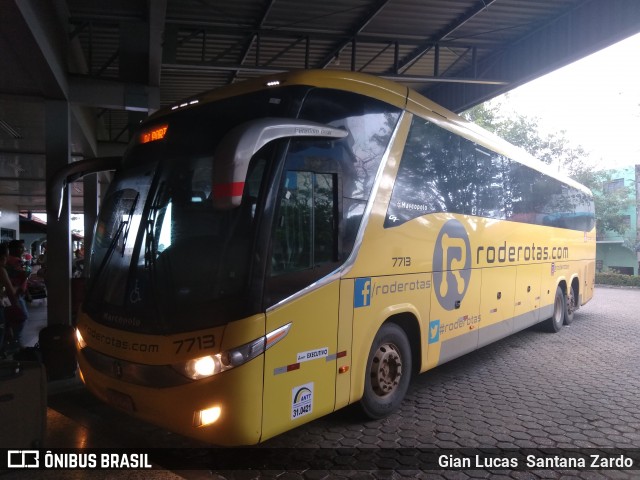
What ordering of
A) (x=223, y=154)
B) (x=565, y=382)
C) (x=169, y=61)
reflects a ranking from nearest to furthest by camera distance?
1. (x=223, y=154)
2. (x=565, y=382)
3. (x=169, y=61)

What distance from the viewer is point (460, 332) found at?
610 cm

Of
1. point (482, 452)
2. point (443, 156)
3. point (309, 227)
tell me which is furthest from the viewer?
point (443, 156)

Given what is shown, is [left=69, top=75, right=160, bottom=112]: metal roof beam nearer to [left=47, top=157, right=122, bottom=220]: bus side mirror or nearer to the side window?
[left=47, top=157, right=122, bottom=220]: bus side mirror

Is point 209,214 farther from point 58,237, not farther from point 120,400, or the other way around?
point 58,237

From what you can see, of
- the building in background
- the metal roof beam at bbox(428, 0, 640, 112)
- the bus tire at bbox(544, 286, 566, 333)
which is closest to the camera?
the metal roof beam at bbox(428, 0, 640, 112)

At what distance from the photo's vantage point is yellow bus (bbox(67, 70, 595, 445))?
3328 mm

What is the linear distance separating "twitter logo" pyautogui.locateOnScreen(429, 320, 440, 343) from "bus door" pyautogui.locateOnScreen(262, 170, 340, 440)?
72.2 inches

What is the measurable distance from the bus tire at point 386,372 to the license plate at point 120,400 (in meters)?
2.14

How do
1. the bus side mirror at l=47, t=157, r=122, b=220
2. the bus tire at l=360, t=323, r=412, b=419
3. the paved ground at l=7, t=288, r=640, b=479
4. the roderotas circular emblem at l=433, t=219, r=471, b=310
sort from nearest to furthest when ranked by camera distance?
the paved ground at l=7, t=288, r=640, b=479 < the bus side mirror at l=47, t=157, r=122, b=220 < the bus tire at l=360, t=323, r=412, b=419 < the roderotas circular emblem at l=433, t=219, r=471, b=310

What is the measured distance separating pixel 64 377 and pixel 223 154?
179 inches

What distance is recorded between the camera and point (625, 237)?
32.0 m

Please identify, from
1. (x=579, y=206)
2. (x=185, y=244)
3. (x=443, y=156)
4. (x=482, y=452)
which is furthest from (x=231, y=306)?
(x=579, y=206)

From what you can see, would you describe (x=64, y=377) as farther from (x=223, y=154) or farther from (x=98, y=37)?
(x=98, y=37)

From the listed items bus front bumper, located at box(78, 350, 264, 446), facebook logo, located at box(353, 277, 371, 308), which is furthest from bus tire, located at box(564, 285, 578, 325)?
bus front bumper, located at box(78, 350, 264, 446)
